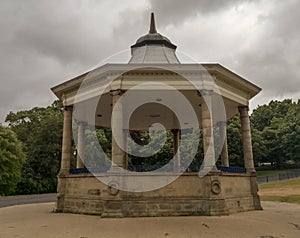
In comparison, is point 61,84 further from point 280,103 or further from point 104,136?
point 280,103

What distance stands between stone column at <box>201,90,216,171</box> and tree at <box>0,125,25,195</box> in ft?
114

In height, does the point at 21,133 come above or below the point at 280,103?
below

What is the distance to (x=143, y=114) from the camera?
83.3 feet

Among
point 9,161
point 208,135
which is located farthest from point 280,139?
point 208,135

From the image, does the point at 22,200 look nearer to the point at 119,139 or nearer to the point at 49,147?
the point at 49,147

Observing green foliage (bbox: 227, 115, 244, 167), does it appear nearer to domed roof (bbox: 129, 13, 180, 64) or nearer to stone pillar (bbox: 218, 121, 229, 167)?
stone pillar (bbox: 218, 121, 229, 167)

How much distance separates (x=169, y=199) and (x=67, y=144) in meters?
8.45

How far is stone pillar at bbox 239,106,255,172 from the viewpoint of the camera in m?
20.2

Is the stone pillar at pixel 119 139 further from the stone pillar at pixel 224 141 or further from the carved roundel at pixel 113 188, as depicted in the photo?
the stone pillar at pixel 224 141

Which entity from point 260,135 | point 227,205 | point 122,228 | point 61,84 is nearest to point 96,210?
point 122,228

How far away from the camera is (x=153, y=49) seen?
70.8 ft

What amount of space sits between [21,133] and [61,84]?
42.1 meters

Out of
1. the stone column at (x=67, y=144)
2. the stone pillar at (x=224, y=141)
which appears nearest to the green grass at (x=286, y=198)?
the stone pillar at (x=224, y=141)

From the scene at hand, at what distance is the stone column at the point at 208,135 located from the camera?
16.4 meters
